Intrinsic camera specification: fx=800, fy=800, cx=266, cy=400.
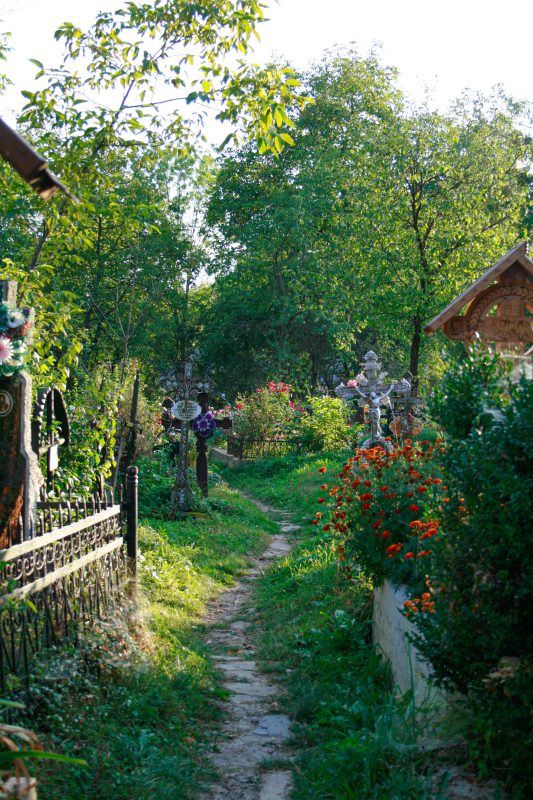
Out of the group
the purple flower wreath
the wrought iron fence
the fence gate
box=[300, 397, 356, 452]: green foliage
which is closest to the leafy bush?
the fence gate

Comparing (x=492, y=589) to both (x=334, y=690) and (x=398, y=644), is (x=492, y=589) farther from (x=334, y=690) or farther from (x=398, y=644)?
(x=334, y=690)

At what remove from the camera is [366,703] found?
15.4ft

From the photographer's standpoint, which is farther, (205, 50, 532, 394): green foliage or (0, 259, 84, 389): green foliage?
(205, 50, 532, 394): green foliage

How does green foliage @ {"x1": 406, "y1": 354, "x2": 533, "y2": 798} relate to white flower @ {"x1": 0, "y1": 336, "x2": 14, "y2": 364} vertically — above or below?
below

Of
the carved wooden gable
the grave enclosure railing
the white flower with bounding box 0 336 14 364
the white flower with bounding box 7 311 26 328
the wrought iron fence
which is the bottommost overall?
the grave enclosure railing

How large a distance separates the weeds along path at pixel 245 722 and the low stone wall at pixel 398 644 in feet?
2.56

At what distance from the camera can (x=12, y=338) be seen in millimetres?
5621

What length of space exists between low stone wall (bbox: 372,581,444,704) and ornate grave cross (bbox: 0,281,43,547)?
2428 mm

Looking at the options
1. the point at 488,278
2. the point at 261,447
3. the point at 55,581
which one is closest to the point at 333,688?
the point at 55,581

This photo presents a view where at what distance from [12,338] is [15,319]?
0.47 ft

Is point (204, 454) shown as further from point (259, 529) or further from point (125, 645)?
point (125, 645)

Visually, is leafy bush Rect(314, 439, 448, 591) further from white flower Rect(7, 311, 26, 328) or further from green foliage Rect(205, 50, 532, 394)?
green foliage Rect(205, 50, 532, 394)

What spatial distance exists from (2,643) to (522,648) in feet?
7.59

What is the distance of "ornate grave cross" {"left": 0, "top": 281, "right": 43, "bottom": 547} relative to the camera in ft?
17.0
